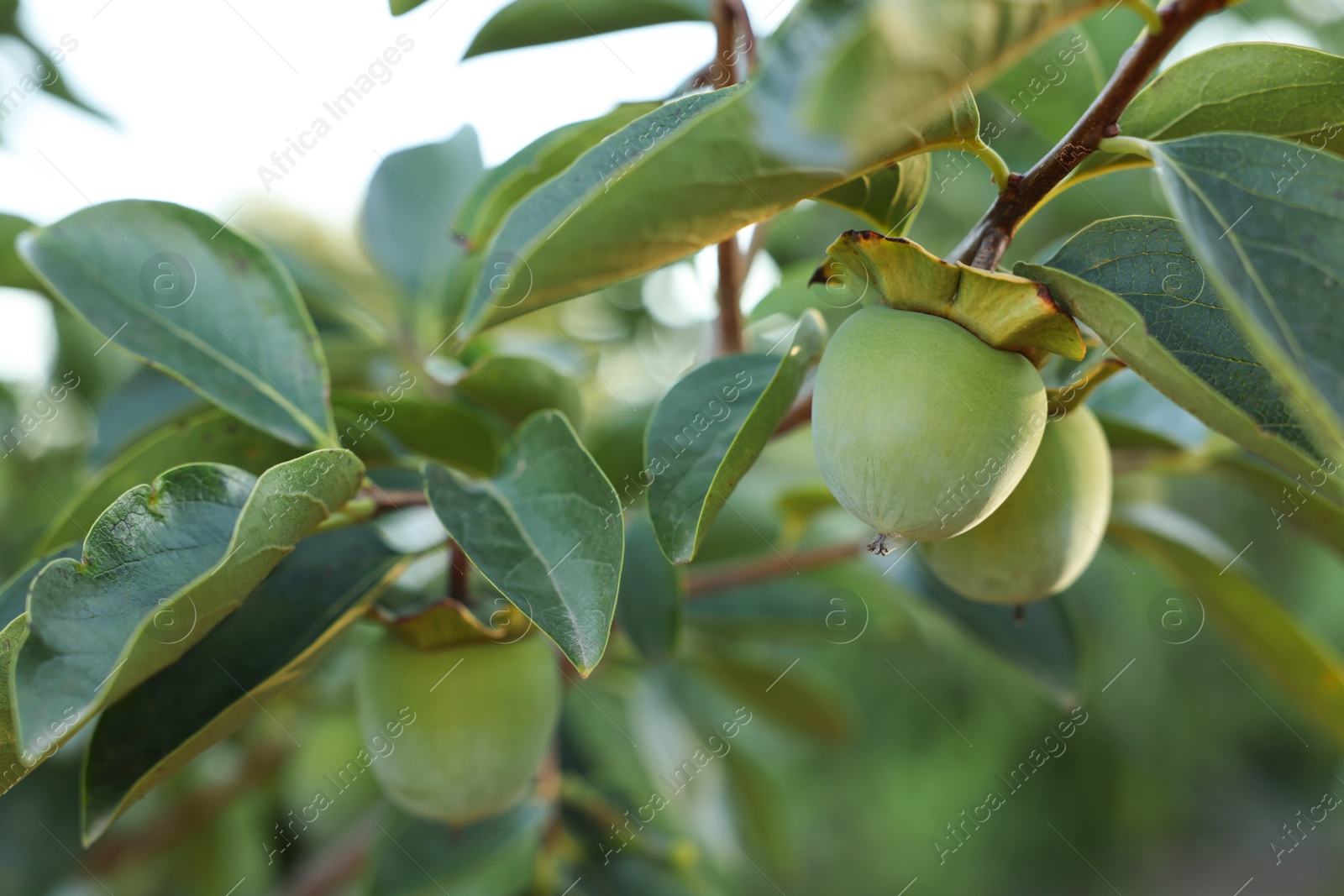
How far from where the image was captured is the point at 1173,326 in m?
0.36

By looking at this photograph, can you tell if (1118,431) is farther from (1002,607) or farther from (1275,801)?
(1275,801)

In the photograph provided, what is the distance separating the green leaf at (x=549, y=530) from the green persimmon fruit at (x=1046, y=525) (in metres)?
0.20

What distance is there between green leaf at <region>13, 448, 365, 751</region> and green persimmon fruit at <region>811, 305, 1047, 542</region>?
0.23 meters

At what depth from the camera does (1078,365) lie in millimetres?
569

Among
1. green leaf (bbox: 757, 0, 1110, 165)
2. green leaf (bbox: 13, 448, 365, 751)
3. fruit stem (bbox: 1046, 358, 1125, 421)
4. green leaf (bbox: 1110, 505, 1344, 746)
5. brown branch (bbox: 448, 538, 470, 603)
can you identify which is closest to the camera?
green leaf (bbox: 757, 0, 1110, 165)

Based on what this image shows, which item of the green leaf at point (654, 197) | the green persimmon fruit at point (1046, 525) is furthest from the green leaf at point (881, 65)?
the green persimmon fruit at point (1046, 525)

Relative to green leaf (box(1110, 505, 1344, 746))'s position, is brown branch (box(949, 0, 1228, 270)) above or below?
above

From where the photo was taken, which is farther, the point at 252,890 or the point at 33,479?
the point at 252,890

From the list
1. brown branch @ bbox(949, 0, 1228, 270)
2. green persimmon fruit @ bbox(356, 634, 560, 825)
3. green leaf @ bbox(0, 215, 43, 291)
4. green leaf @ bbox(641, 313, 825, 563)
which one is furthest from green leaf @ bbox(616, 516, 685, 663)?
→ green leaf @ bbox(0, 215, 43, 291)

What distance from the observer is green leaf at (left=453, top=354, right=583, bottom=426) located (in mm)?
604

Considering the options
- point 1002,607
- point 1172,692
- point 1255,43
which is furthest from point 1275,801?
point 1255,43

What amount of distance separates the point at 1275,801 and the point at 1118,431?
14.6 ft

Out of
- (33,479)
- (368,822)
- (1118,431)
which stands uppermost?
(33,479)

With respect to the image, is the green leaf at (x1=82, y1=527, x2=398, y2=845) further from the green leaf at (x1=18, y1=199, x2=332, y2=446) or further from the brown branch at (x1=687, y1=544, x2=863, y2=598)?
the brown branch at (x1=687, y1=544, x2=863, y2=598)
